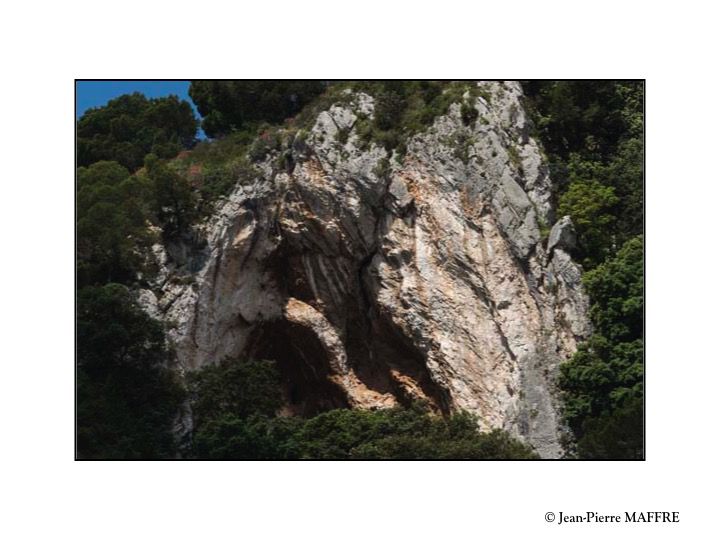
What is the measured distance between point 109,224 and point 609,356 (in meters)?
14.0

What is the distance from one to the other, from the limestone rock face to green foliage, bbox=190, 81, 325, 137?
1354 millimetres

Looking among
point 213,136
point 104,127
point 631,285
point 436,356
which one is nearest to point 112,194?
point 104,127

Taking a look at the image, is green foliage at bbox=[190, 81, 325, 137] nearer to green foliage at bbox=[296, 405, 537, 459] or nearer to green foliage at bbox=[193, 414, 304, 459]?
green foliage at bbox=[296, 405, 537, 459]

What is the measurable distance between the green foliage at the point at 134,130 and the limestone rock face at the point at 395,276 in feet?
8.74

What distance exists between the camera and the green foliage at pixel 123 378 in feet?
128

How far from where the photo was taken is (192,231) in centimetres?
4588

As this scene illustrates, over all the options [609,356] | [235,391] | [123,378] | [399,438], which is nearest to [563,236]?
[609,356]

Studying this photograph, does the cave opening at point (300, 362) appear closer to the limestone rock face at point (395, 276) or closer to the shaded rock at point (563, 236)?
the limestone rock face at point (395, 276)

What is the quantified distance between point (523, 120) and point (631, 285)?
22.4ft

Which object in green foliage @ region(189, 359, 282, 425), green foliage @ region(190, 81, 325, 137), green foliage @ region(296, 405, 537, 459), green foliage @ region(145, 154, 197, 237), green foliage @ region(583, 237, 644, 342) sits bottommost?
green foliage @ region(296, 405, 537, 459)

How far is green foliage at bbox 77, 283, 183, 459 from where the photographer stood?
3903cm

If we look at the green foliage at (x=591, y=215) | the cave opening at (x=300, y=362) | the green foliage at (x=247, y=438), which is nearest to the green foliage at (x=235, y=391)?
the green foliage at (x=247, y=438)

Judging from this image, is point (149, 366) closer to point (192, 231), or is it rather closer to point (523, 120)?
point (192, 231)

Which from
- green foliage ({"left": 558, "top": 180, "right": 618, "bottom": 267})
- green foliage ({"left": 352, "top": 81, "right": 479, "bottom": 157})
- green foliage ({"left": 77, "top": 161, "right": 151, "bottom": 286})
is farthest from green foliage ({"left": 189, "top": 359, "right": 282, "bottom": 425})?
green foliage ({"left": 558, "top": 180, "right": 618, "bottom": 267})
